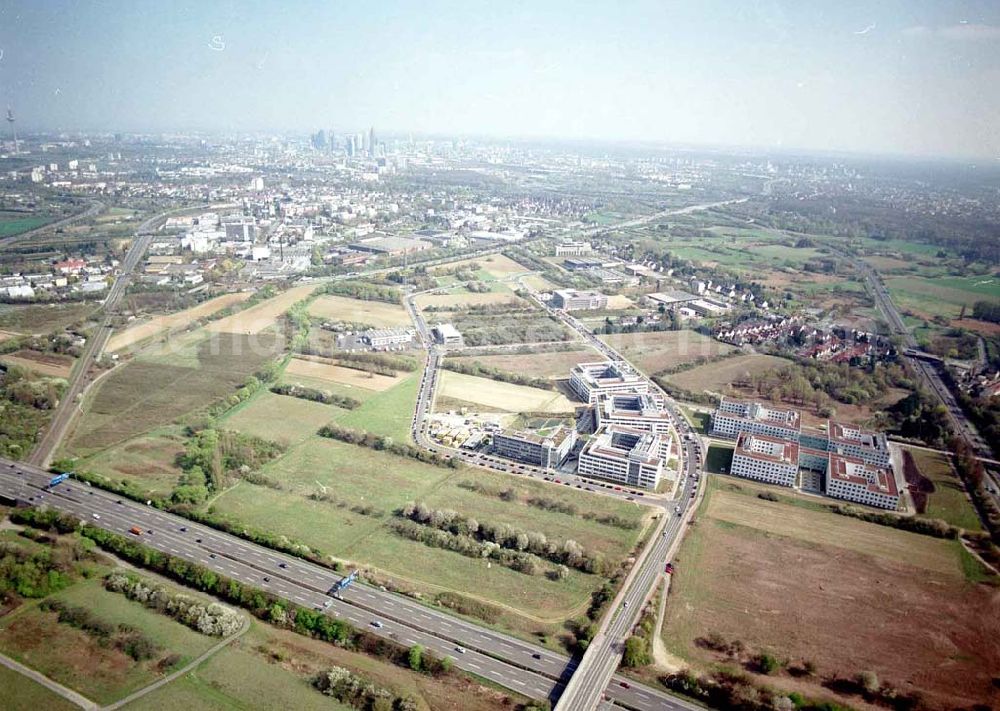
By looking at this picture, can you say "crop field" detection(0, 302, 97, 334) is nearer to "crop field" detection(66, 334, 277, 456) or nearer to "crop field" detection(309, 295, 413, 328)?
"crop field" detection(66, 334, 277, 456)

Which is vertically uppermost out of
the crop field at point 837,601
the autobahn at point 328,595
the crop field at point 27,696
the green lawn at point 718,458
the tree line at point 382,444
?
the green lawn at point 718,458

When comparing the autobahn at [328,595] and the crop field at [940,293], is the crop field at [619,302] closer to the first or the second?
the crop field at [940,293]

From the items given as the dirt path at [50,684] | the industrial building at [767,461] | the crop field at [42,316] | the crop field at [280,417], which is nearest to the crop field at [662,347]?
the industrial building at [767,461]

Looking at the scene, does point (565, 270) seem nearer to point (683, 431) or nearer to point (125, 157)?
point (683, 431)

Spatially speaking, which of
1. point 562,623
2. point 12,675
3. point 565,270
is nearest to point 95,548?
point 12,675

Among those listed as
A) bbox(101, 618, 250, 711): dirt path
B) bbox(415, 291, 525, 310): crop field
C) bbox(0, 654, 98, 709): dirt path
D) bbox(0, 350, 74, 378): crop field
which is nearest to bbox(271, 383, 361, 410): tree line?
bbox(0, 350, 74, 378): crop field

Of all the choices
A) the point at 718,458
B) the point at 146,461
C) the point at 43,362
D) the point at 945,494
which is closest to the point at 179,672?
the point at 146,461

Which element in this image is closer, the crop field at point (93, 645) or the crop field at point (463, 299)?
the crop field at point (93, 645)
